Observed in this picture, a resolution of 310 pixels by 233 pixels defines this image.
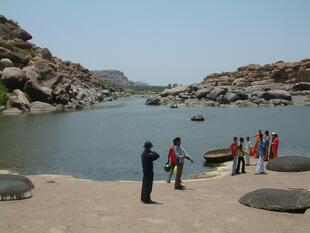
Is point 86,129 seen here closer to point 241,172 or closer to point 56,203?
point 241,172

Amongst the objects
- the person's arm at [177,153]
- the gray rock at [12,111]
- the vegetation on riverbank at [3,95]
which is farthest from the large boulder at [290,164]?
the vegetation on riverbank at [3,95]

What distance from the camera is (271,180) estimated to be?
20922mm

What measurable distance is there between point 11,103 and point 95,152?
47.3m

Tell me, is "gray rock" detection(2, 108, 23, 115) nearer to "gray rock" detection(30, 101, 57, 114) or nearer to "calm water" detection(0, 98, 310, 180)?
"gray rock" detection(30, 101, 57, 114)

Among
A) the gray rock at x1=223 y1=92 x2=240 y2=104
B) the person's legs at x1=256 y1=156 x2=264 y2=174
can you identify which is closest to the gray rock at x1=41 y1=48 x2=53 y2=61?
the gray rock at x1=223 y1=92 x2=240 y2=104

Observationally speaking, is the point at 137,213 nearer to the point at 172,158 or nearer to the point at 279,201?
the point at 279,201

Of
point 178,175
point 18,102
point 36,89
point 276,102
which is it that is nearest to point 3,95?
point 18,102

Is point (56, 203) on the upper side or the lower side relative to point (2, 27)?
lower

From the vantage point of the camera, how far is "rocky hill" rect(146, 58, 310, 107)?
102 metres

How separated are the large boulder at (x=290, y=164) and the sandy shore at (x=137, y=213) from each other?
3.81 metres

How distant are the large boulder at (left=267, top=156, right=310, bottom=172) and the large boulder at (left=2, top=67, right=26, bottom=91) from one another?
70526 mm

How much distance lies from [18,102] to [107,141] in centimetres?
4010

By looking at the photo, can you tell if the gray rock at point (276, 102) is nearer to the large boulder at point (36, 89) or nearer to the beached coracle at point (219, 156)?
the large boulder at point (36, 89)

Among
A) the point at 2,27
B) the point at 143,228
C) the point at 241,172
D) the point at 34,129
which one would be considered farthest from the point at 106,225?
the point at 2,27
